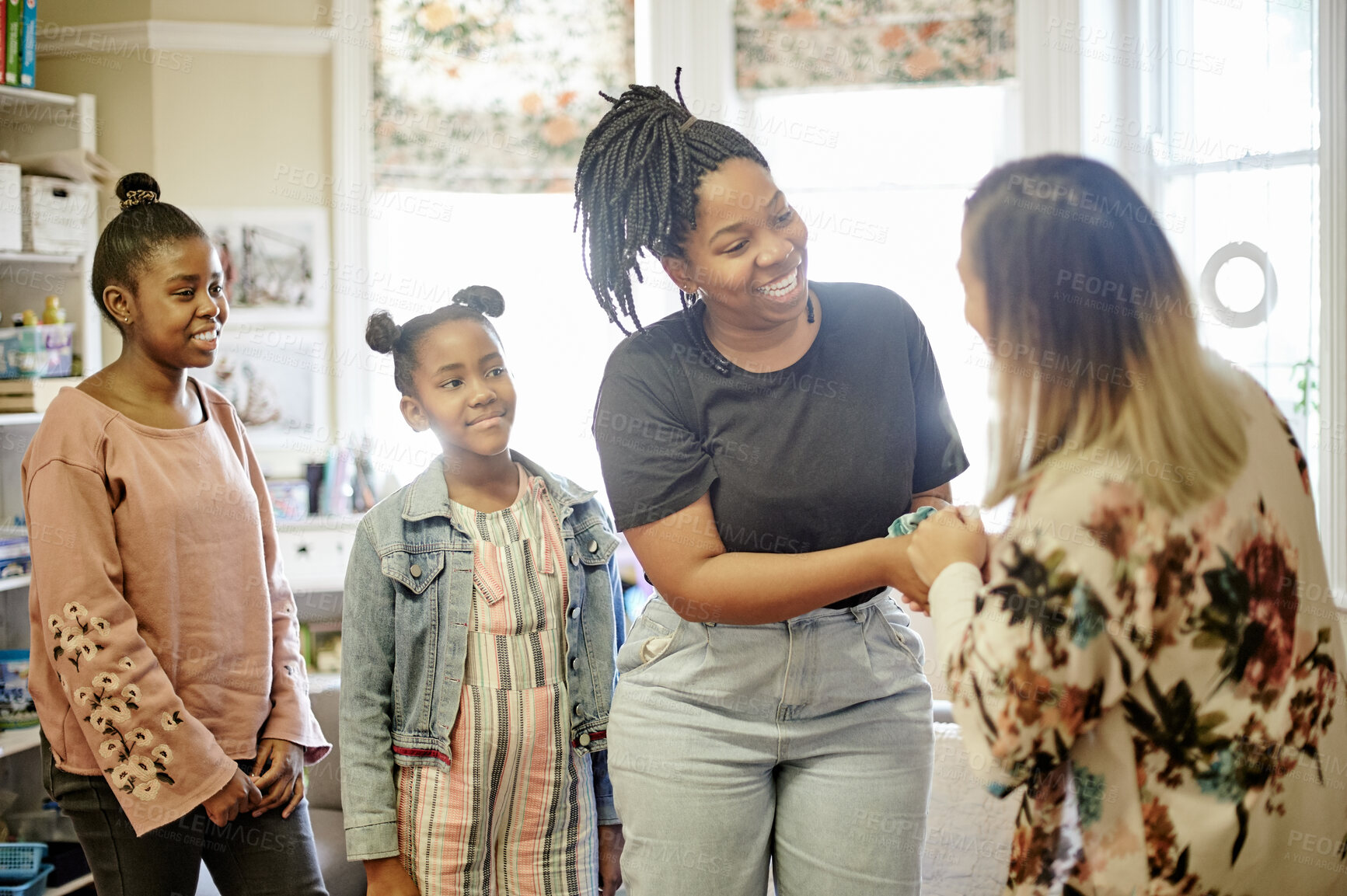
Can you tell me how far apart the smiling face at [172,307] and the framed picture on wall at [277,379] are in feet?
6.30

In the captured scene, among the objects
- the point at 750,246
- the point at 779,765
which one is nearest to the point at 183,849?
the point at 779,765

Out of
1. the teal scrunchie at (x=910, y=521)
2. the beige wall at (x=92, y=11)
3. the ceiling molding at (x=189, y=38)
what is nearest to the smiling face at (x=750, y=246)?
the teal scrunchie at (x=910, y=521)

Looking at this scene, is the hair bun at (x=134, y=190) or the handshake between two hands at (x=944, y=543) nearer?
the handshake between two hands at (x=944, y=543)

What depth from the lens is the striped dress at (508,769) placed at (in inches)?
56.6

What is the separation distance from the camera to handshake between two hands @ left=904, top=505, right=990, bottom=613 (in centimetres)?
108

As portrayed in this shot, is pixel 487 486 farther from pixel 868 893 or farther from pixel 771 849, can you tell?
pixel 868 893

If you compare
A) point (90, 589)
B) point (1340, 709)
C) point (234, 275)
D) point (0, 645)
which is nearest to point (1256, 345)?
point (1340, 709)

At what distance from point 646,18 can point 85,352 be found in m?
1.96

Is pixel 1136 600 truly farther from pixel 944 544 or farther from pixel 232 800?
pixel 232 800

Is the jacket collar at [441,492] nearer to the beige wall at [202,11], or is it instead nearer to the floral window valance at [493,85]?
the floral window valance at [493,85]

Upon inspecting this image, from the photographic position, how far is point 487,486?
1.58 meters

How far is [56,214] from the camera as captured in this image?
279 centimetres

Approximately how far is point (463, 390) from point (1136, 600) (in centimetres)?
97

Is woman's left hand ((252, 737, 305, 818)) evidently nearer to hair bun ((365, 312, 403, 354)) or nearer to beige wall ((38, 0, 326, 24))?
hair bun ((365, 312, 403, 354))
